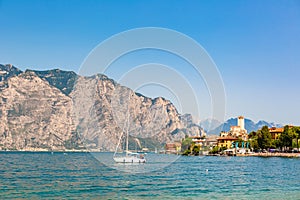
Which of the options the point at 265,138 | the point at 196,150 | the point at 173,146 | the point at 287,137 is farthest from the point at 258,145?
the point at 173,146

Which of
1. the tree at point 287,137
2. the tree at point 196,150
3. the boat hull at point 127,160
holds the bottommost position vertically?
the boat hull at point 127,160

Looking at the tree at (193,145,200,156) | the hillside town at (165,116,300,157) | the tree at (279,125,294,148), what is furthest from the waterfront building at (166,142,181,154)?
the tree at (193,145,200,156)

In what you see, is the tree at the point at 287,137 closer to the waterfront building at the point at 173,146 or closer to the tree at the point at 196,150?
the waterfront building at the point at 173,146

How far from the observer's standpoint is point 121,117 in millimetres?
64562

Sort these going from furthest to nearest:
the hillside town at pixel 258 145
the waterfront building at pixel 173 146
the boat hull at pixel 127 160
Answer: the hillside town at pixel 258 145
the waterfront building at pixel 173 146
the boat hull at pixel 127 160

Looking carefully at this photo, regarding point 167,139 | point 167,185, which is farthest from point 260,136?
point 167,185

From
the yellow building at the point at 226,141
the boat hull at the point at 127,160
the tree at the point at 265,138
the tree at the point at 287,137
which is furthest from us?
the yellow building at the point at 226,141

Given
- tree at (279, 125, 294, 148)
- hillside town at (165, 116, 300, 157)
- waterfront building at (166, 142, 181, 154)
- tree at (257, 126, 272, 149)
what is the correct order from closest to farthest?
waterfront building at (166, 142, 181, 154) < tree at (279, 125, 294, 148) < hillside town at (165, 116, 300, 157) < tree at (257, 126, 272, 149)

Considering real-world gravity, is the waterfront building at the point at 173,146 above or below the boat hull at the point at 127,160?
above

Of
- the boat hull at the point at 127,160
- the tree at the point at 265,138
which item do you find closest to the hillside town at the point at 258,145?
the tree at the point at 265,138

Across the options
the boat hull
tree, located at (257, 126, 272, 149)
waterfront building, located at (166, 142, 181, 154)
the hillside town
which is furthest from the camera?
tree, located at (257, 126, 272, 149)

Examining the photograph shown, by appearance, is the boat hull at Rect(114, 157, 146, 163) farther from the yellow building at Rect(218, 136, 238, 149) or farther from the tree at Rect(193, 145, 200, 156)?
the yellow building at Rect(218, 136, 238, 149)

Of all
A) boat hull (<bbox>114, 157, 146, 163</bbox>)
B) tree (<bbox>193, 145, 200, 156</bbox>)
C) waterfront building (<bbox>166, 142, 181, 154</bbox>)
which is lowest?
boat hull (<bbox>114, 157, 146, 163</bbox>)

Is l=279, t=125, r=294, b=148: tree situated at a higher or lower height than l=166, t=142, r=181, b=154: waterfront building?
higher
